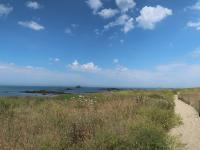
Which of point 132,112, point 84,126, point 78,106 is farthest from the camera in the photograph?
point 78,106

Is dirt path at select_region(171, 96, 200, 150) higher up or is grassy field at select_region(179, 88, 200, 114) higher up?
grassy field at select_region(179, 88, 200, 114)

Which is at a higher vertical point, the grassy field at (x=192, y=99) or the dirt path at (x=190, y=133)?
the grassy field at (x=192, y=99)

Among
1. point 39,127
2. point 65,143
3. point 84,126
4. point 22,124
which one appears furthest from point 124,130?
point 22,124

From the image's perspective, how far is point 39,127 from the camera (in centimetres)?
1130

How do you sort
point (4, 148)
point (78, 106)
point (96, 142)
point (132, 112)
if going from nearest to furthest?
point (4, 148) → point (96, 142) → point (132, 112) → point (78, 106)

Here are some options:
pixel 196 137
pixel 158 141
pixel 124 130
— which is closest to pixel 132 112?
pixel 196 137

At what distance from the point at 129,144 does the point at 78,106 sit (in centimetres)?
958

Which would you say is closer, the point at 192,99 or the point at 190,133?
A: the point at 190,133

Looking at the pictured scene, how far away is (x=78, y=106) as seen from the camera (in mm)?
17984

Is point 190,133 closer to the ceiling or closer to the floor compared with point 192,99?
closer to the floor

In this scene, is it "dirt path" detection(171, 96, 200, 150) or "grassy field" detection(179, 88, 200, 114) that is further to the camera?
"grassy field" detection(179, 88, 200, 114)

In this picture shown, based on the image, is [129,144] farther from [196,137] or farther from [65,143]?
[196,137]

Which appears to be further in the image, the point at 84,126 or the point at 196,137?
the point at 196,137

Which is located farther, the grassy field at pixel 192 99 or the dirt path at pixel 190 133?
the grassy field at pixel 192 99
